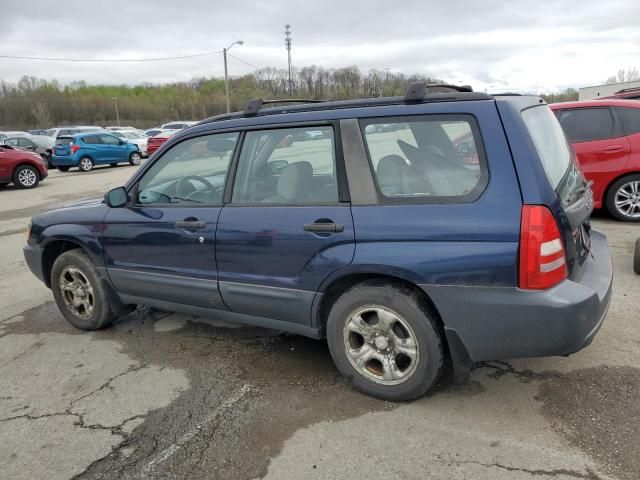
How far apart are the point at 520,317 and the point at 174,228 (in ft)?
7.42

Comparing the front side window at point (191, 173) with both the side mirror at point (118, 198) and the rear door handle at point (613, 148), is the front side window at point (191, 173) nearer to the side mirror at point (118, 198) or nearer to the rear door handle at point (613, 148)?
the side mirror at point (118, 198)

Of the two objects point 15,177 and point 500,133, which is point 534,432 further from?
point 15,177

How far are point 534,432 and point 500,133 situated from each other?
1.52 meters

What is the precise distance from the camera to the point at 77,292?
4.18 metres

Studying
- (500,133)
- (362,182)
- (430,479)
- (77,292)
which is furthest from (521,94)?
(77,292)

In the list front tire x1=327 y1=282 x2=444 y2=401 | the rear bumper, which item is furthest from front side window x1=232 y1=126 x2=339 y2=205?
the rear bumper

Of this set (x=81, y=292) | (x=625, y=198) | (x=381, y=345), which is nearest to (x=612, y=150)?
(x=625, y=198)

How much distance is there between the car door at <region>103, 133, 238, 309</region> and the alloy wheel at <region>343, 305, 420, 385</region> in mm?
1008

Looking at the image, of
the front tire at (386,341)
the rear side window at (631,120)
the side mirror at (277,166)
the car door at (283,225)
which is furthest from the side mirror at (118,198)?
the rear side window at (631,120)

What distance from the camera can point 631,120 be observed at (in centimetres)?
645

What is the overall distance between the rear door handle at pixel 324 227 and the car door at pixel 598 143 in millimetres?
5114

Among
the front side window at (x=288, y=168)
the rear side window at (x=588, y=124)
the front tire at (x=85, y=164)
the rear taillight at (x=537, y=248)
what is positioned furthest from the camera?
the front tire at (x=85, y=164)

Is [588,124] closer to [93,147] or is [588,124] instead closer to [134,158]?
[93,147]

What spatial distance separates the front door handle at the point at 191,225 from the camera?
3.32 m
